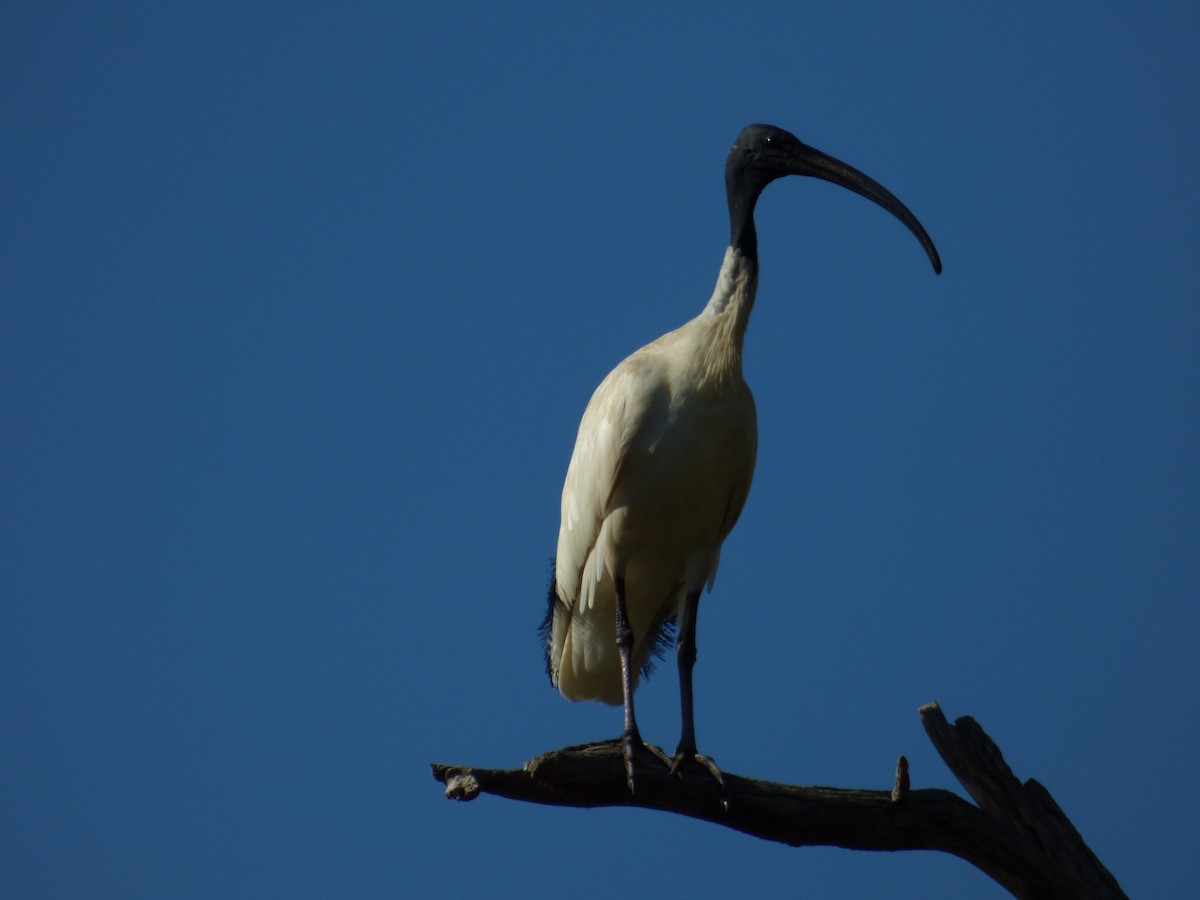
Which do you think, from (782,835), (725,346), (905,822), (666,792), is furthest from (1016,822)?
(725,346)

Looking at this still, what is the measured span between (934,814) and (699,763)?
2.93 ft

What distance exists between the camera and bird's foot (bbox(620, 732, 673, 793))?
5602 millimetres

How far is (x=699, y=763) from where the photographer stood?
19.4 ft

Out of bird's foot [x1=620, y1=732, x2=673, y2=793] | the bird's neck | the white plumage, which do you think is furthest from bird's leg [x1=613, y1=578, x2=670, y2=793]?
the bird's neck

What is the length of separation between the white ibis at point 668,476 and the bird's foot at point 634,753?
1cm

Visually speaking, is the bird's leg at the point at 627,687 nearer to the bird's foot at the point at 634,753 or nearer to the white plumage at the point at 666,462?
A: the bird's foot at the point at 634,753

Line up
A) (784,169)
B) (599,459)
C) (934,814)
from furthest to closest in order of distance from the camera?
(784,169), (599,459), (934,814)

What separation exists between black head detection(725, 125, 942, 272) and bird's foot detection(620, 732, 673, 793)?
2374 mm

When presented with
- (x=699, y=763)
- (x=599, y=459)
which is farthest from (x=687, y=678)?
(x=599, y=459)

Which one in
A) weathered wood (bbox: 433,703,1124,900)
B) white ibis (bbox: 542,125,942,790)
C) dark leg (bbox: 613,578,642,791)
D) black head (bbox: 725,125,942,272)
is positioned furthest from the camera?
black head (bbox: 725,125,942,272)

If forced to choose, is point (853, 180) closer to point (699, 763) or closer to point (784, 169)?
point (784, 169)

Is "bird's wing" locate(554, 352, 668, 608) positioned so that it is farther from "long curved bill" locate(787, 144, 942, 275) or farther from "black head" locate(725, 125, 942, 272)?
"long curved bill" locate(787, 144, 942, 275)

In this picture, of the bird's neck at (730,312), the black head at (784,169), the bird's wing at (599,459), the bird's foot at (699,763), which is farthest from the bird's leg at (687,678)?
the black head at (784,169)

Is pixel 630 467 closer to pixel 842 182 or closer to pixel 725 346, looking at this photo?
pixel 725 346
